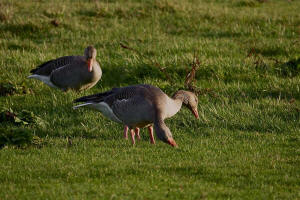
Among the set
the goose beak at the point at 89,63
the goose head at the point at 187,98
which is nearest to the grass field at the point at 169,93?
the goose head at the point at 187,98

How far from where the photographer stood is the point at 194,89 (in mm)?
12734

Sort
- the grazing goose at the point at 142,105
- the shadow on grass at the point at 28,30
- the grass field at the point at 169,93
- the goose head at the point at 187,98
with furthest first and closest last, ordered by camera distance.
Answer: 1. the shadow on grass at the point at 28,30
2. the goose head at the point at 187,98
3. the grazing goose at the point at 142,105
4. the grass field at the point at 169,93

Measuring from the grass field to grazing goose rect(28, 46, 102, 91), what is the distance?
0.38m

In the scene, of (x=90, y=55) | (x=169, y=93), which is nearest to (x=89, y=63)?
(x=90, y=55)

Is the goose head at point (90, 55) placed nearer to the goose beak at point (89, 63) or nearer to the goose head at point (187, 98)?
the goose beak at point (89, 63)

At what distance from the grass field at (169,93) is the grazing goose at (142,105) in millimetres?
389

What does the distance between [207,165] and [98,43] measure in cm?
962

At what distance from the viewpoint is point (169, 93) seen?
13.1m

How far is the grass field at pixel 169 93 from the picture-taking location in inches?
295

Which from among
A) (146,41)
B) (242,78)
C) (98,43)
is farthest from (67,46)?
(242,78)

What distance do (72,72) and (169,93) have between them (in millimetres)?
2325

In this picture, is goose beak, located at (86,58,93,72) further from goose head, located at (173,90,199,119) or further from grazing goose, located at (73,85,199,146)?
goose head, located at (173,90,199,119)

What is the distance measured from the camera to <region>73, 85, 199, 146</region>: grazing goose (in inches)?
360

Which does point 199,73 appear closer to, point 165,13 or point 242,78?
point 242,78
